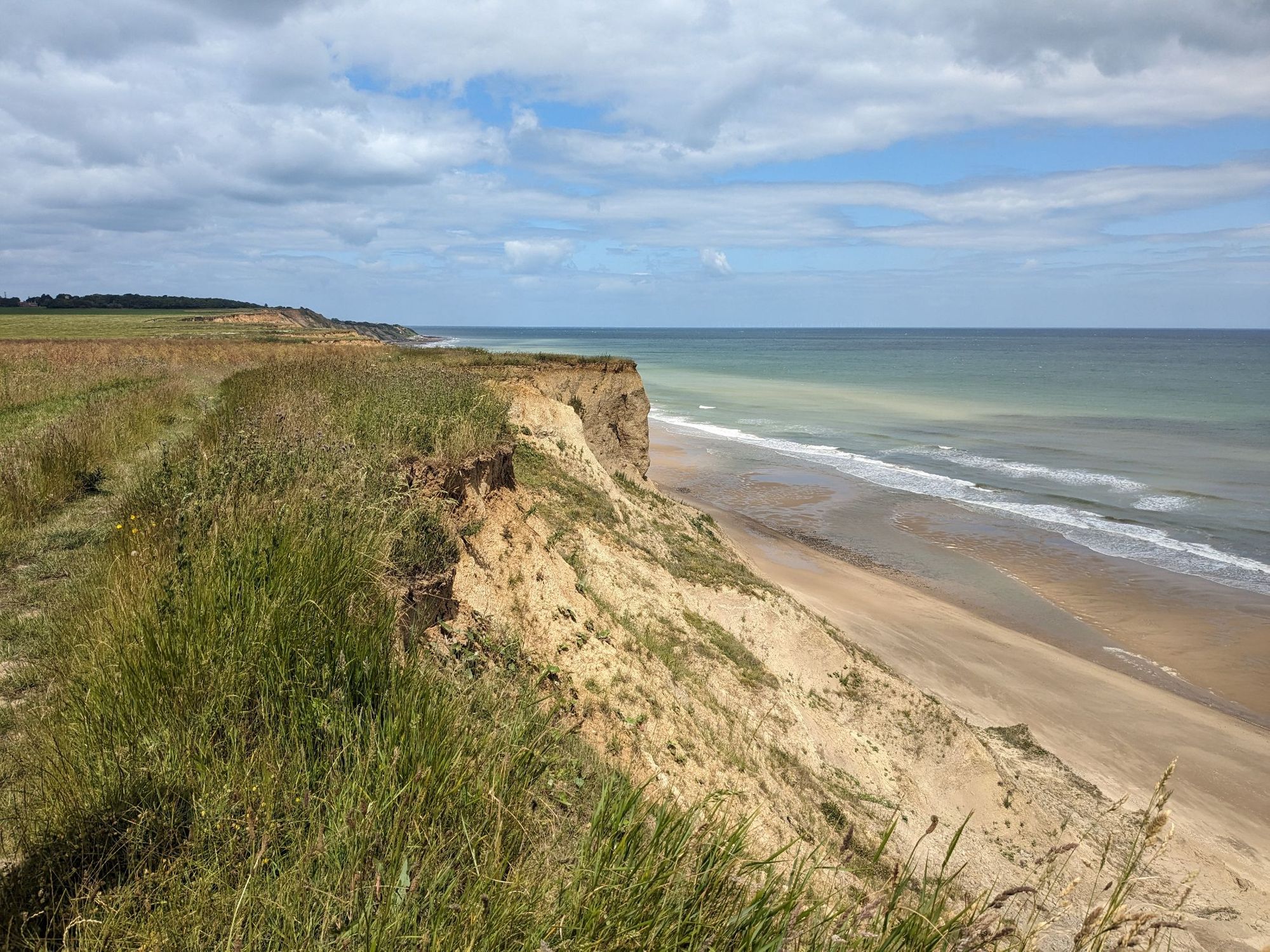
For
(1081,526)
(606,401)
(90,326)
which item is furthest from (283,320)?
(1081,526)

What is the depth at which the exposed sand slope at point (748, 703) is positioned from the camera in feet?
22.8

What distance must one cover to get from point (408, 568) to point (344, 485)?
782mm

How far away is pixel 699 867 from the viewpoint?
2.84m

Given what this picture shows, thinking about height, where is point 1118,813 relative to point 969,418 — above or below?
below

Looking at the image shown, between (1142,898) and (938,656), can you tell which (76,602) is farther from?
(938,656)

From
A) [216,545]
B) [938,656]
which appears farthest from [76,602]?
[938,656]

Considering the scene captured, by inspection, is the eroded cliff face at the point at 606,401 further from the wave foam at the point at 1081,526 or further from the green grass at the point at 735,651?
the wave foam at the point at 1081,526

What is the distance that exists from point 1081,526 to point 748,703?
22.5 metres

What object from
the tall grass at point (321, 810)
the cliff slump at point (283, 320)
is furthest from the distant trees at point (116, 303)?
the tall grass at point (321, 810)

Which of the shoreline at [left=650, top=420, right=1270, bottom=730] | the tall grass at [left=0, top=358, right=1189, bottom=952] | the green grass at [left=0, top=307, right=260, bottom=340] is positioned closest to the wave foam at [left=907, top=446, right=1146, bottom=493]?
the shoreline at [left=650, top=420, right=1270, bottom=730]

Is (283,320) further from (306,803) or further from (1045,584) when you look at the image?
(306,803)

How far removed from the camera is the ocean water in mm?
26906

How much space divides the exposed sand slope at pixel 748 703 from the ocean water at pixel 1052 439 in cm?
1524

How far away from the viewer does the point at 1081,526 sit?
27031 mm
